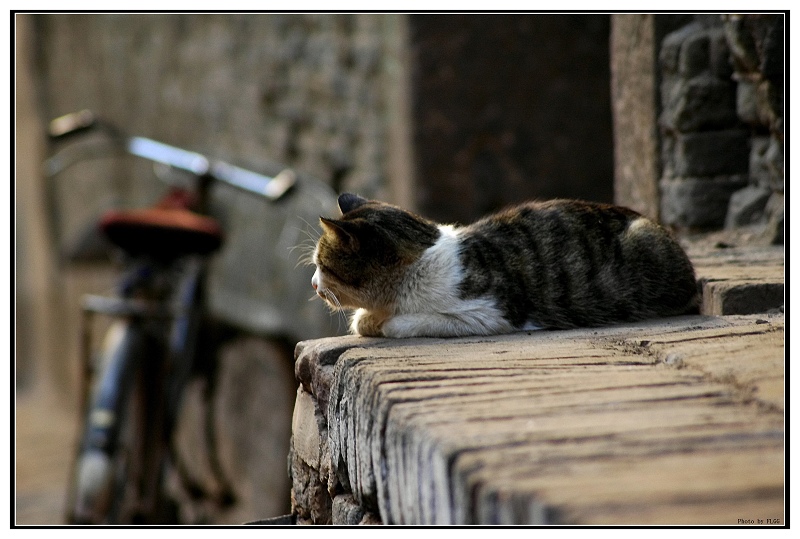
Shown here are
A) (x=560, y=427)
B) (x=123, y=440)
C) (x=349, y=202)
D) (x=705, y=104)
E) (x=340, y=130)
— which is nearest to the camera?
(x=560, y=427)

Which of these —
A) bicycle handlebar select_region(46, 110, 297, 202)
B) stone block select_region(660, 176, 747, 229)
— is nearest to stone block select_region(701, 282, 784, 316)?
stone block select_region(660, 176, 747, 229)

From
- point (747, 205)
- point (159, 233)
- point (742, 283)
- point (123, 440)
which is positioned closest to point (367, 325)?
point (742, 283)

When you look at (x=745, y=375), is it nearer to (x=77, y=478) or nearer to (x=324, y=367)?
(x=324, y=367)

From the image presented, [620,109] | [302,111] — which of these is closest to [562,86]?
[620,109]

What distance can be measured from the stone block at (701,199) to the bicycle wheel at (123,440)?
2.42m

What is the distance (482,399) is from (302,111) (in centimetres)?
462

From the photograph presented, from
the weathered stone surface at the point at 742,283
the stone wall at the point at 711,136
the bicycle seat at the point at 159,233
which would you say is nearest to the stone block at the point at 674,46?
the stone wall at the point at 711,136

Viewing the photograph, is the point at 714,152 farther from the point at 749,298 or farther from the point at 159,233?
the point at 159,233

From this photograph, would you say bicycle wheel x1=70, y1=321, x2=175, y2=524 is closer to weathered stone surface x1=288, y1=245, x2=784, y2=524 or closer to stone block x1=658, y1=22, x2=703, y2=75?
weathered stone surface x1=288, y1=245, x2=784, y2=524

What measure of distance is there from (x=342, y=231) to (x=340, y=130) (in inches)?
132

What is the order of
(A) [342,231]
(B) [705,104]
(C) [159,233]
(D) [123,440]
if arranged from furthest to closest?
(C) [159,233]
(D) [123,440]
(B) [705,104]
(A) [342,231]

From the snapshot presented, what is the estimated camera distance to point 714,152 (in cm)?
358

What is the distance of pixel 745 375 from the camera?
62.4 inches

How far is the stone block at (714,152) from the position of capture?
3.56 metres
